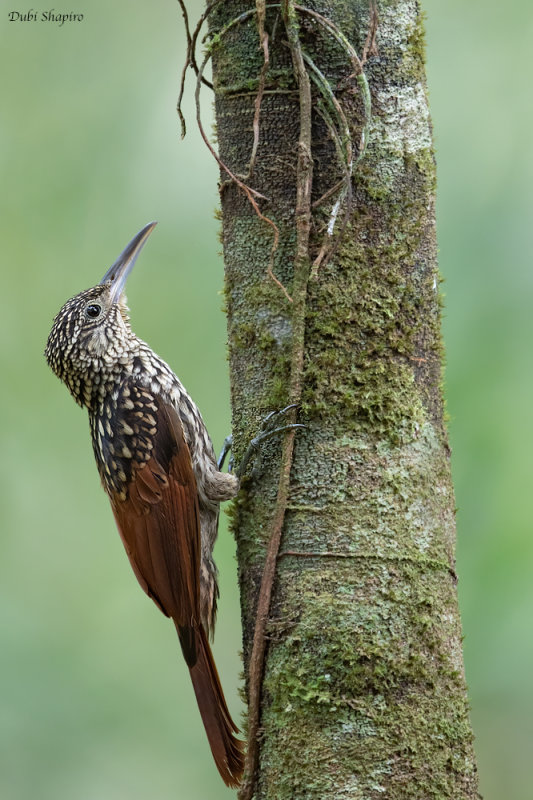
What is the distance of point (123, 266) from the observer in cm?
338

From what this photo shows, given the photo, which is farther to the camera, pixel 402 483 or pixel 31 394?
pixel 31 394

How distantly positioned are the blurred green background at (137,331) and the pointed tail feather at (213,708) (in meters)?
1.96

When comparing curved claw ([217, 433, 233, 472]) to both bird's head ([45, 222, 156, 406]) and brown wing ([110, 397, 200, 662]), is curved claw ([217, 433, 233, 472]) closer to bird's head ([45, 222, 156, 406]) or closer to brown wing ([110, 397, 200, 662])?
brown wing ([110, 397, 200, 662])

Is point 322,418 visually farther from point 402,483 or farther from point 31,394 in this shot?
point 31,394

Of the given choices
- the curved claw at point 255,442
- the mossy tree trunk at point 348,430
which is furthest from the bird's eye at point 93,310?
the curved claw at point 255,442

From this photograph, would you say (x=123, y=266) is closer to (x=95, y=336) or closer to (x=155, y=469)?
(x=95, y=336)

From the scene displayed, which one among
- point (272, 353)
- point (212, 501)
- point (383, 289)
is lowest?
point (212, 501)

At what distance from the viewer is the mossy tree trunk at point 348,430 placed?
2.03 m

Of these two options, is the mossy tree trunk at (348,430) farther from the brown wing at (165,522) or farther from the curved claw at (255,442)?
the brown wing at (165,522)

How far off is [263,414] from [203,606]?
3.16ft

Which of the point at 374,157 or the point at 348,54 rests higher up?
the point at 348,54

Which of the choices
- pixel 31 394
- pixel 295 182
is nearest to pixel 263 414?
pixel 295 182

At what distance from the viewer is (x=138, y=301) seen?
206 inches

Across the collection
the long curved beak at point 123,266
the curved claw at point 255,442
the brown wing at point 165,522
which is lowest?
the brown wing at point 165,522
